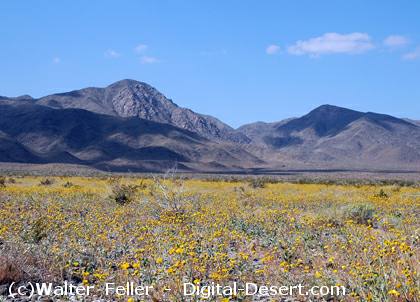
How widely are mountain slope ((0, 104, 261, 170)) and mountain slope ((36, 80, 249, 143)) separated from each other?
32.6 meters

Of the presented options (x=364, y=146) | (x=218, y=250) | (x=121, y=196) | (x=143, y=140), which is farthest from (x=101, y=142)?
(x=218, y=250)

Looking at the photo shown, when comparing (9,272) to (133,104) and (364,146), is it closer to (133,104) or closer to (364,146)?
(133,104)

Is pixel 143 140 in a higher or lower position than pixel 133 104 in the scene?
lower

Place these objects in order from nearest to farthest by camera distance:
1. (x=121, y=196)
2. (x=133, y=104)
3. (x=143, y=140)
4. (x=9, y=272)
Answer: (x=9, y=272)
(x=121, y=196)
(x=143, y=140)
(x=133, y=104)

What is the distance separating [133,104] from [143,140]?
5329 centimetres

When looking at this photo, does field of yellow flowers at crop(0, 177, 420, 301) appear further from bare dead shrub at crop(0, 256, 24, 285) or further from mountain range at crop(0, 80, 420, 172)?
mountain range at crop(0, 80, 420, 172)

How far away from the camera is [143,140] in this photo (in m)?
111

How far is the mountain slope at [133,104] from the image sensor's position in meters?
158

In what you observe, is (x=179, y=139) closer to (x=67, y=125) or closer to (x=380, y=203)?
(x=67, y=125)

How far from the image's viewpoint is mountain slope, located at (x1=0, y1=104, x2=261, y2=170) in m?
96.4

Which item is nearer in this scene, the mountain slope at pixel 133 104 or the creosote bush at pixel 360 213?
the creosote bush at pixel 360 213

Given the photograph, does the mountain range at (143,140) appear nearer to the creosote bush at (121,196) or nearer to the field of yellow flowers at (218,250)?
the creosote bush at (121,196)

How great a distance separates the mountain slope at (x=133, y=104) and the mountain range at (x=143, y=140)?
32 cm

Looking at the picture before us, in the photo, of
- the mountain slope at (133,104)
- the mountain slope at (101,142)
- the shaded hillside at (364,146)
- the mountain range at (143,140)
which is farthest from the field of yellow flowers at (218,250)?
the mountain slope at (133,104)
